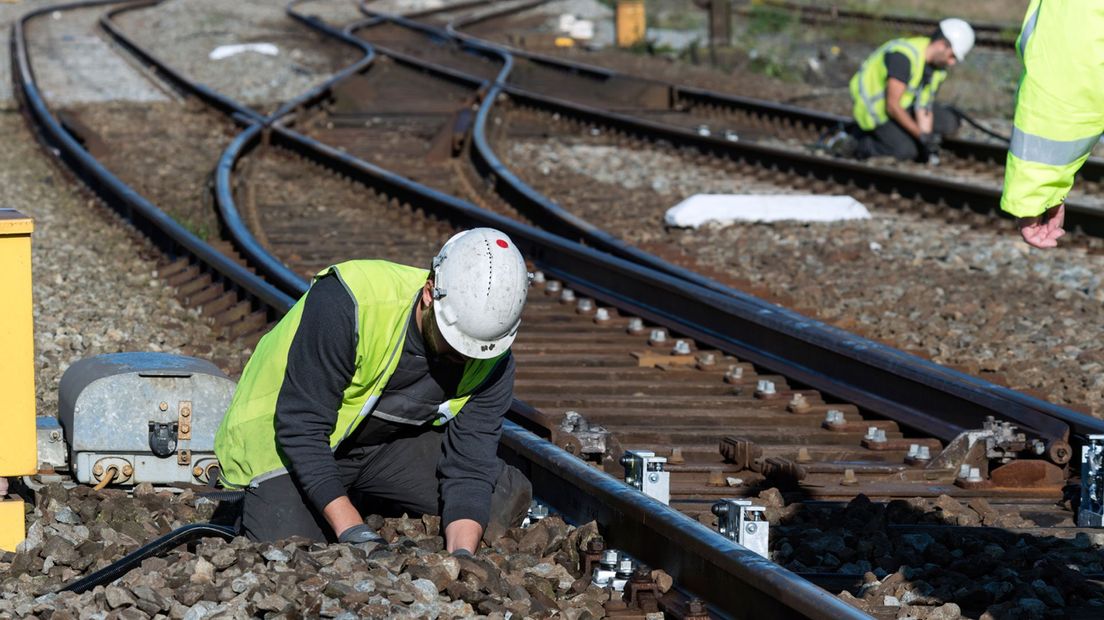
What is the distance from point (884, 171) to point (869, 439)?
6.86m

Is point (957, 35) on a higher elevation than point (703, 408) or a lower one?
lower

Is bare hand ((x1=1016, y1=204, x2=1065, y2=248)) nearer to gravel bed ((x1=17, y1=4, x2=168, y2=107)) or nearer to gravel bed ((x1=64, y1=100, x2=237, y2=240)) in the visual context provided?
gravel bed ((x1=64, y1=100, x2=237, y2=240))

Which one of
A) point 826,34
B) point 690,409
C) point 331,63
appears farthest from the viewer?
point 826,34

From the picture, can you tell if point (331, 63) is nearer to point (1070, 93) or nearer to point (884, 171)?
point (884, 171)

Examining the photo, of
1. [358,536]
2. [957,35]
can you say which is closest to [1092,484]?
[358,536]

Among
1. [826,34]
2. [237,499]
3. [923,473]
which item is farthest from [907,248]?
[826,34]

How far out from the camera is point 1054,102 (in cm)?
348

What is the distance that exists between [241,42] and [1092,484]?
829 inches

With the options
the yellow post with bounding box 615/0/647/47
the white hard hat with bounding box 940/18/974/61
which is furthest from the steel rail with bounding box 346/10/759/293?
the yellow post with bounding box 615/0/647/47

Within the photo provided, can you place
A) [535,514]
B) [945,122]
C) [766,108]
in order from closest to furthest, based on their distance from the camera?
1. [535,514]
2. [945,122]
3. [766,108]

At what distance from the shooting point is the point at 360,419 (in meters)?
4.72

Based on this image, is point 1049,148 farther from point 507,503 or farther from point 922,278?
point 922,278

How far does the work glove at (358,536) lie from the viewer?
4.41 meters

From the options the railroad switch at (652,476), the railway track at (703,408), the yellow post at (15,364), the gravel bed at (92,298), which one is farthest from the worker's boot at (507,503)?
the gravel bed at (92,298)
